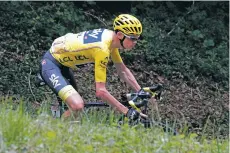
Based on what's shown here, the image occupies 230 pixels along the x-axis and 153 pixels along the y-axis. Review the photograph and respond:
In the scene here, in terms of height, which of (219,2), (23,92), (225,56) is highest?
(219,2)

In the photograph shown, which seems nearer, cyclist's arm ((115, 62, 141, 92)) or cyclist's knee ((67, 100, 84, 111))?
cyclist's knee ((67, 100, 84, 111))

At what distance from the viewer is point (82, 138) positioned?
6.01 meters

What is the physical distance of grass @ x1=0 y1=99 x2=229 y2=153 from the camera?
567cm

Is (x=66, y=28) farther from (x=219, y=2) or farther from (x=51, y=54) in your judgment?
(x=51, y=54)

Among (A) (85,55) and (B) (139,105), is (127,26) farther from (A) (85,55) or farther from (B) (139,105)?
(B) (139,105)

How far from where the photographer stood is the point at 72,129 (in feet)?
20.6

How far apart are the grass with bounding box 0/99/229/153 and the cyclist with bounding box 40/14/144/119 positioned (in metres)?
1.54

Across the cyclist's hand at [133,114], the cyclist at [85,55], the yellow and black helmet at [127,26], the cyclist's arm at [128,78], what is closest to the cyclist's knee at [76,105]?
the cyclist at [85,55]

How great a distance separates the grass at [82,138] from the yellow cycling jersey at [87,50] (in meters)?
1.70

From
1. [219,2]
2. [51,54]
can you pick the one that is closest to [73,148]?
[51,54]

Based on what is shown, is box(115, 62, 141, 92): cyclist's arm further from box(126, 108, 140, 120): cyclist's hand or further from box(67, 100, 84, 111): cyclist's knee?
box(126, 108, 140, 120): cyclist's hand

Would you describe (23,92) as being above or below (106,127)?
above

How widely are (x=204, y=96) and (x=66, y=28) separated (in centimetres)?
369

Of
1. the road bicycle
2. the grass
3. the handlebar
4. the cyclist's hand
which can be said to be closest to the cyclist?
the road bicycle
